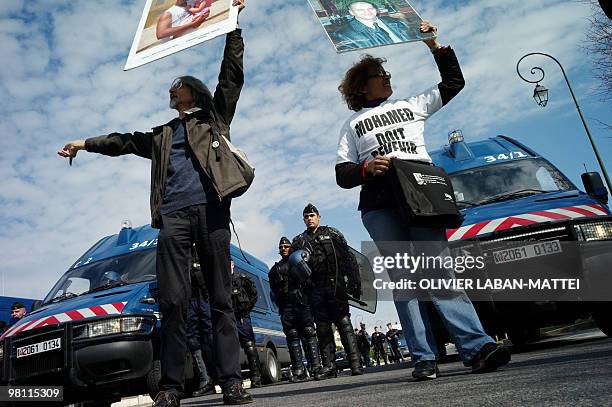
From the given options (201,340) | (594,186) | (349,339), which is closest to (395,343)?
(349,339)

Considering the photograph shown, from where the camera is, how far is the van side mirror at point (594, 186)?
5797 millimetres

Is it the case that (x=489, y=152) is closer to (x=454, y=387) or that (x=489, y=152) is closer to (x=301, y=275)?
(x=301, y=275)

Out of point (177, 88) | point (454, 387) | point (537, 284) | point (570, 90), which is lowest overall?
point (454, 387)

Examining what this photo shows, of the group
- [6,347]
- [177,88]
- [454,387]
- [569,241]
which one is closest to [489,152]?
[569,241]

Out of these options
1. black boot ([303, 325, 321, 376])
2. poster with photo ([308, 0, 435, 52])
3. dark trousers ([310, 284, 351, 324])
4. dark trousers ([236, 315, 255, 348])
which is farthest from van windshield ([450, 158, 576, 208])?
dark trousers ([236, 315, 255, 348])

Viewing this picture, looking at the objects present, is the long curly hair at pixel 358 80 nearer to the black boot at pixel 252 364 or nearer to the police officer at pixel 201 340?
the police officer at pixel 201 340

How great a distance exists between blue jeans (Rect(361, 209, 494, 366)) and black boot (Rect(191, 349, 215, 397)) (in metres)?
4.76

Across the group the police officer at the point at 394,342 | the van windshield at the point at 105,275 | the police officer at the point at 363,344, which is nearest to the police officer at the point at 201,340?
the van windshield at the point at 105,275

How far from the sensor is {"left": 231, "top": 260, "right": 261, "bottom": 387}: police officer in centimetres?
825

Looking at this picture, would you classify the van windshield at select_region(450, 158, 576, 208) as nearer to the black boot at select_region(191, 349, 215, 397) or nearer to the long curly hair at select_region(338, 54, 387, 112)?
the long curly hair at select_region(338, 54, 387, 112)

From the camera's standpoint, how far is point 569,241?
495 centimetres

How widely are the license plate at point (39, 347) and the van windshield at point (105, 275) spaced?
1147 millimetres

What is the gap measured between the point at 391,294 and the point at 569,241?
212 cm

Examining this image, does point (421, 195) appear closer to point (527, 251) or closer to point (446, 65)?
point (446, 65)
